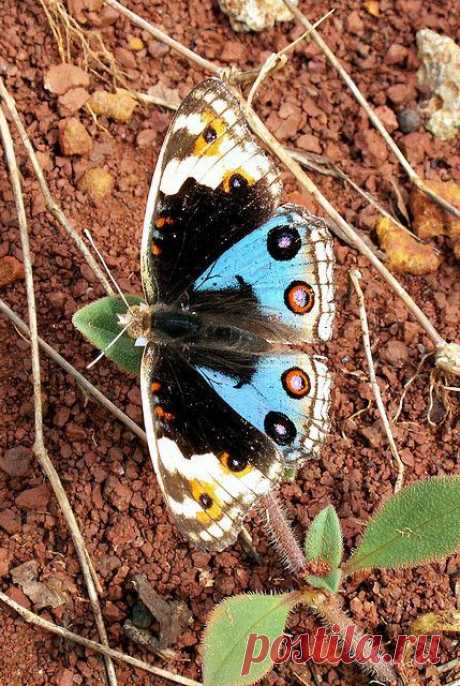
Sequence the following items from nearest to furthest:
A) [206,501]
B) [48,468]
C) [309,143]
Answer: [206,501], [48,468], [309,143]

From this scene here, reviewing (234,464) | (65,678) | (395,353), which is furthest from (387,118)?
(65,678)

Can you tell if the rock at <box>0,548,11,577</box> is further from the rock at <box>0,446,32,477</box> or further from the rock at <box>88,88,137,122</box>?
the rock at <box>88,88,137,122</box>

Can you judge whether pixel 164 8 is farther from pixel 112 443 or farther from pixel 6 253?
pixel 112 443

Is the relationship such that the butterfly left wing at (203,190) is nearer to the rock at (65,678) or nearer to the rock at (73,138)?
the rock at (73,138)

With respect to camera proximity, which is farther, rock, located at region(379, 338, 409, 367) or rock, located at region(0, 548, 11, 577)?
rock, located at region(379, 338, 409, 367)

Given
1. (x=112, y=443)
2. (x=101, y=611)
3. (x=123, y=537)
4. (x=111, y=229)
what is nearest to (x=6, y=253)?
(x=111, y=229)

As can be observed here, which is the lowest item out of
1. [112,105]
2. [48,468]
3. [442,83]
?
[48,468]

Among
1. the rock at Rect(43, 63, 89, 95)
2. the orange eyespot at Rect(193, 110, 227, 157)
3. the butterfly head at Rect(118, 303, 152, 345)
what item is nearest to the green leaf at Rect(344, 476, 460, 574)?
the butterfly head at Rect(118, 303, 152, 345)

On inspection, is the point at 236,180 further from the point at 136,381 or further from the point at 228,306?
the point at 136,381
